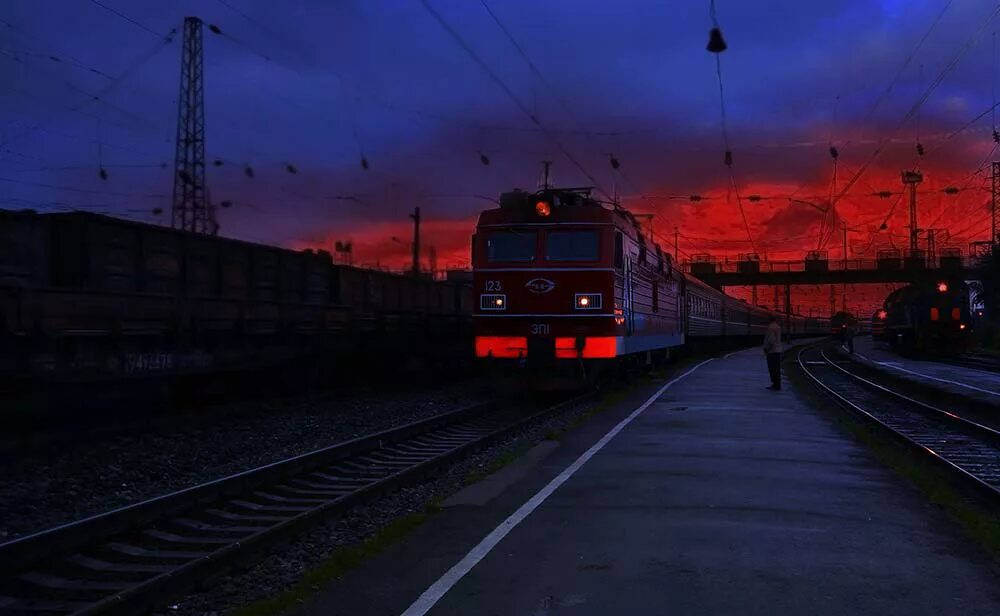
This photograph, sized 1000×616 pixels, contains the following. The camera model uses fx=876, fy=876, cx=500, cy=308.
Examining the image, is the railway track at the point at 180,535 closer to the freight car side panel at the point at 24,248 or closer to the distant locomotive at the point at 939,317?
the freight car side panel at the point at 24,248

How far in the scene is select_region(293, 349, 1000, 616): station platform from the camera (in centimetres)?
518

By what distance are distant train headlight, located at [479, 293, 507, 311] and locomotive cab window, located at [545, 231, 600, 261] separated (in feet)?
3.97

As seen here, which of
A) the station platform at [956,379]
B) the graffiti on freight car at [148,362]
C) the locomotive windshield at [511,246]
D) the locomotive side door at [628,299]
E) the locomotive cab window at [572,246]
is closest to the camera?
the graffiti on freight car at [148,362]

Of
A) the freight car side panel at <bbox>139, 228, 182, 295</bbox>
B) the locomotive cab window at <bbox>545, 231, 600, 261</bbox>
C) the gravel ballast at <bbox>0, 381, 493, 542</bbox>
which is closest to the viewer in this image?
the gravel ballast at <bbox>0, 381, 493, 542</bbox>

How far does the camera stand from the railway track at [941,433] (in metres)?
10.3

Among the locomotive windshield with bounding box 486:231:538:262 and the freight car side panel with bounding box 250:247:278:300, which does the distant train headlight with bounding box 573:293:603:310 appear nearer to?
the locomotive windshield with bounding box 486:231:538:262

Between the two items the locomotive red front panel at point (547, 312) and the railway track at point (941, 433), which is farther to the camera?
the locomotive red front panel at point (547, 312)

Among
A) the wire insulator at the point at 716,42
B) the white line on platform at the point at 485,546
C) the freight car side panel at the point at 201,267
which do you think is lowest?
the white line on platform at the point at 485,546

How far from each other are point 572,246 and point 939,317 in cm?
3098

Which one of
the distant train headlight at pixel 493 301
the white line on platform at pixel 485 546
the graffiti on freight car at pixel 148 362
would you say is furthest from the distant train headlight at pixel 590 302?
the graffiti on freight car at pixel 148 362

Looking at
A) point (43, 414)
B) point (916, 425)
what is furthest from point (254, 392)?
point (916, 425)

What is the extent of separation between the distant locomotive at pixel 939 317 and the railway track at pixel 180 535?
37.3m

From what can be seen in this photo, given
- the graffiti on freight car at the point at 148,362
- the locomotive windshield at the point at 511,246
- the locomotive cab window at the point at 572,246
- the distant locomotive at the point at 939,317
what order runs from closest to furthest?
the graffiti on freight car at the point at 148,362
the locomotive cab window at the point at 572,246
the locomotive windshield at the point at 511,246
the distant locomotive at the point at 939,317

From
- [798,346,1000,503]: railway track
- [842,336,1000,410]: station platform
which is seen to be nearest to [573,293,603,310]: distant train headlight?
[798,346,1000,503]: railway track
